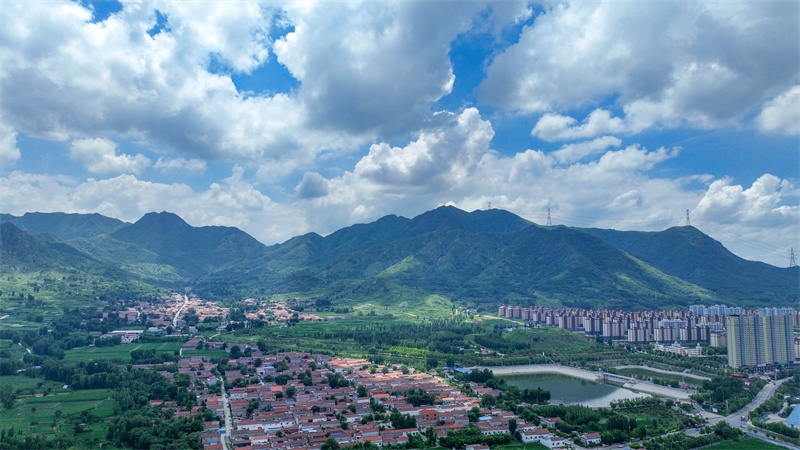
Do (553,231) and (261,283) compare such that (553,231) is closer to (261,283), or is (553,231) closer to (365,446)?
(261,283)

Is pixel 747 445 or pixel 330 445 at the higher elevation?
pixel 747 445

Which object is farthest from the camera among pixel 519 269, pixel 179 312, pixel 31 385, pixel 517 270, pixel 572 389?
pixel 519 269

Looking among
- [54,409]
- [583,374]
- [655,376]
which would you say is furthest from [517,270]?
[54,409]

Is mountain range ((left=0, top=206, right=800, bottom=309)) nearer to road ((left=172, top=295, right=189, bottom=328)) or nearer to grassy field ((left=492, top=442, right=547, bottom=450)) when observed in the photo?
road ((left=172, top=295, right=189, bottom=328))

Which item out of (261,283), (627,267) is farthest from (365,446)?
(261,283)

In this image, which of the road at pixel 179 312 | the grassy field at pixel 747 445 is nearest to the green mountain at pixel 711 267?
the grassy field at pixel 747 445

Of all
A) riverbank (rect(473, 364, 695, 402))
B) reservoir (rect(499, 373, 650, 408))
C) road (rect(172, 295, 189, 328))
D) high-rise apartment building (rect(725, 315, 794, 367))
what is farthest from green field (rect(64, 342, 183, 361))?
high-rise apartment building (rect(725, 315, 794, 367))

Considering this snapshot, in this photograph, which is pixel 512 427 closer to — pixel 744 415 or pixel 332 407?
pixel 332 407

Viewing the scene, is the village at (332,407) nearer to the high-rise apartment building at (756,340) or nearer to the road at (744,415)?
the road at (744,415)
